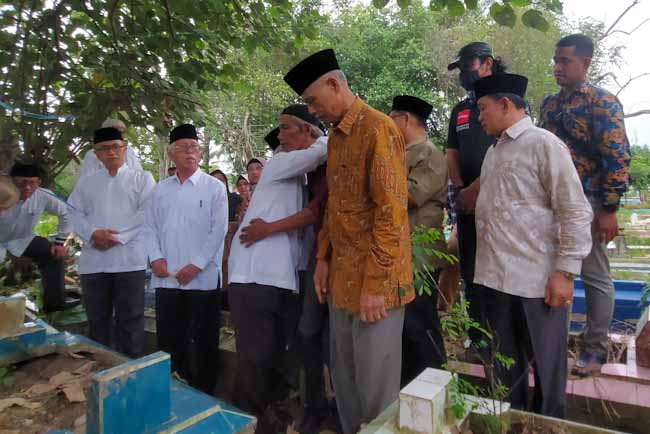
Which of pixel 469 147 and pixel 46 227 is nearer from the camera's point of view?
pixel 469 147

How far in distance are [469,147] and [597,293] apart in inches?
42.4

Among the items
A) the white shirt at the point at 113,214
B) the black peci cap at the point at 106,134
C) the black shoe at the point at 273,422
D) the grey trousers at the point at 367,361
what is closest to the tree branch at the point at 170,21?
the black peci cap at the point at 106,134

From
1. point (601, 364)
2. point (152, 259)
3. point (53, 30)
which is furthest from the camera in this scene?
point (53, 30)

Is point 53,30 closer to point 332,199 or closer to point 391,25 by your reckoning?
point 332,199

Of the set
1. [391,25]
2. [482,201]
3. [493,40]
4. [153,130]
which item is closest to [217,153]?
[391,25]

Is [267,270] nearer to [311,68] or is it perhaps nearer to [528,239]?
[311,68]

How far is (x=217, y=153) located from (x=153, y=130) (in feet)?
33.6

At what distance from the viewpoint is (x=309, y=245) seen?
2688 mm

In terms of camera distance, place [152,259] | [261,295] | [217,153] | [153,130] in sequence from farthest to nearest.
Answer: [217,153] → [153,130] → [152,259] → [261,295]

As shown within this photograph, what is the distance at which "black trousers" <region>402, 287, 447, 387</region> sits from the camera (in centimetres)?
255

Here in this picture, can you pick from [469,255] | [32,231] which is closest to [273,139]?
[469,255]

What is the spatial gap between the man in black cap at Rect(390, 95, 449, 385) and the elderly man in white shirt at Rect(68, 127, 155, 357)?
1922mm

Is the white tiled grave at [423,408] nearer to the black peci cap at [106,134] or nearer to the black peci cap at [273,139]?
the black peci cap at [273,139]

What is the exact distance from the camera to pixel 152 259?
3.06 meters
